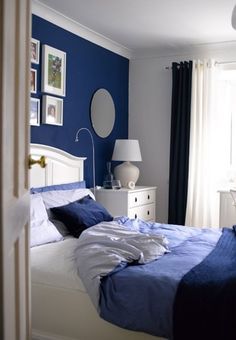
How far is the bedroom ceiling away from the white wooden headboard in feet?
4.26

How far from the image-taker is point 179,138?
504 centimetres

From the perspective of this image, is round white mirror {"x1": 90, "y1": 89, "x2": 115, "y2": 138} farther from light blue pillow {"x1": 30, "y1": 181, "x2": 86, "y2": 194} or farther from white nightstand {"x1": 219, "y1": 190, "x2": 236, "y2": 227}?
white nightstand {"x1": 219, "y1": 190, "x2": 236, "y2": 227}

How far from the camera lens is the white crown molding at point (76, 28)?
12.2 feet

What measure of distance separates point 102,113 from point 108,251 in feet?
8.62

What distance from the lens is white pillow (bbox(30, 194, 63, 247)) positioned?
2975mm

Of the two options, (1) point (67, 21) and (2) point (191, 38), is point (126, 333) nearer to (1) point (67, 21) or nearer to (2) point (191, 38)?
(1) point (67, 21)

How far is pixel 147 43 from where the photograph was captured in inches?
193

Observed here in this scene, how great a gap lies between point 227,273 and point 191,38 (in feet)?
10.4

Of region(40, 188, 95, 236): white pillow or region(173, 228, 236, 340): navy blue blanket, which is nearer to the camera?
region(173, 228, 236, 340): navy blue blanket

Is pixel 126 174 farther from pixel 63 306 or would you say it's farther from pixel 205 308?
pixel 205 308

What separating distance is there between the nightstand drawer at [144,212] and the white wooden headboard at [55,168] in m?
0.67

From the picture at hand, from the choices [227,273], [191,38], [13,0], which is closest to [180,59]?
[191,38]

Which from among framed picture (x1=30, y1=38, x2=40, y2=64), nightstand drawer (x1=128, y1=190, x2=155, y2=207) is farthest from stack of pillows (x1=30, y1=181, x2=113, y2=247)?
framed picture (x1=30, y1=38, x2=40, y2=64)

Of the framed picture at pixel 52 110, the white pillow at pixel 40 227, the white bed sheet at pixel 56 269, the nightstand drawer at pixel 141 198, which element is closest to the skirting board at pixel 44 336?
the white bed sheet at pixel 56 269
